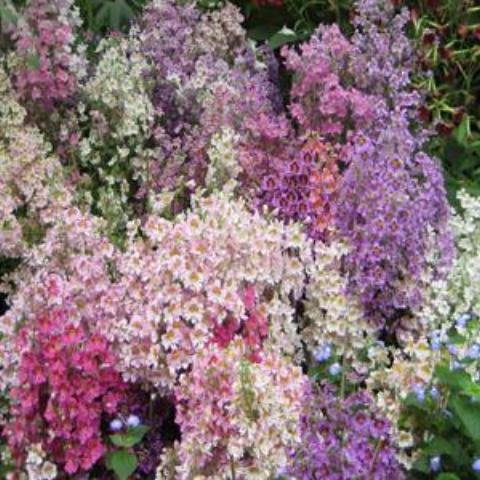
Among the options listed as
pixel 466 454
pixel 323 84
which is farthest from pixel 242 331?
pixel 323 84

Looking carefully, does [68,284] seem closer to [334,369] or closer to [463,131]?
[334,369]

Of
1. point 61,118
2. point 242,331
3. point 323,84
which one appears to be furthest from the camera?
point 61,118

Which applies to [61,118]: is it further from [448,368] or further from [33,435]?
[448,368]

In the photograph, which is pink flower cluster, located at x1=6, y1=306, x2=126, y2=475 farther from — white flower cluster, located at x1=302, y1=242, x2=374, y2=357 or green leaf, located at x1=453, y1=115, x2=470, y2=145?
green leaf, located at x1=453, y1=115, x2=470, y2=145

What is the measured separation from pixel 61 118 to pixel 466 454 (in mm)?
2345

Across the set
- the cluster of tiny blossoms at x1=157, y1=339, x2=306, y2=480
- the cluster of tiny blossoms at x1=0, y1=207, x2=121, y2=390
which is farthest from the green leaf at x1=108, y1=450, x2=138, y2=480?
the cluster of tiny blossoms at x1=0, y1=207, x2=121, y2=390

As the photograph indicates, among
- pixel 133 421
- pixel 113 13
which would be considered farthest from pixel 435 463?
pixel 113 13

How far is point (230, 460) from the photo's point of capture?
290cm

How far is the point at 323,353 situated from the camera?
3209mm

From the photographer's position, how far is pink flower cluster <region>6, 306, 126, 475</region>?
3002 millimetres

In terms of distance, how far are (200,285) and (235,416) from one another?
48 cm

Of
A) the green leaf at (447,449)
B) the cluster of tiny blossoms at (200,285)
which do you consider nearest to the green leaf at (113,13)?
the cluster of tiny blossoms at (200,285)

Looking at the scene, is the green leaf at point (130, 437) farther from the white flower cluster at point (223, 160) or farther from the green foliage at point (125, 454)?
the white flower cluster at point (223, 160)

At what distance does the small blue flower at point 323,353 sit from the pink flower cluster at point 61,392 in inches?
23.9
